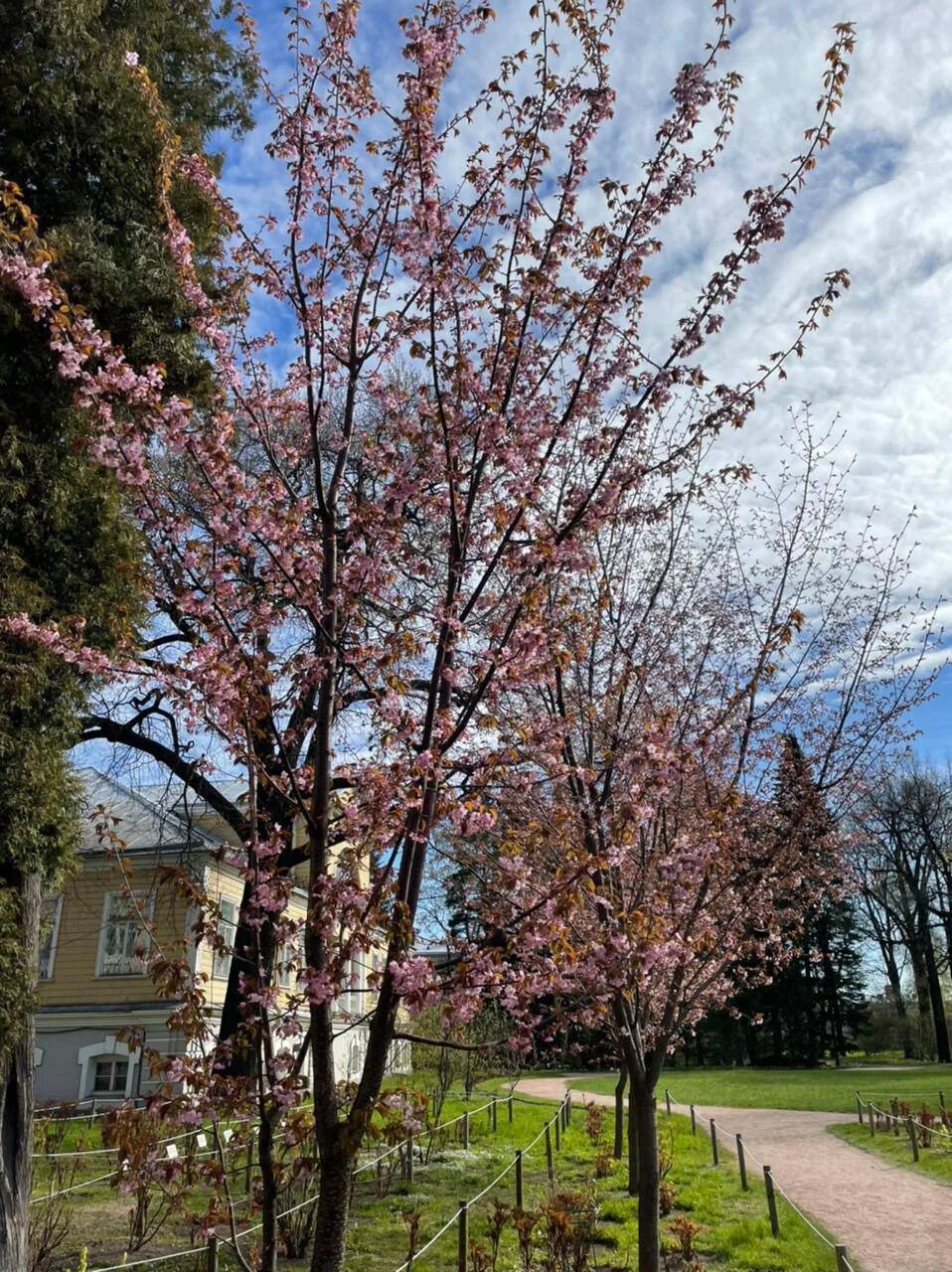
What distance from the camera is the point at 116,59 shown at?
7.88 meters

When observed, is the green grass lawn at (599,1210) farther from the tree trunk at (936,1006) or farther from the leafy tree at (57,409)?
the tree trunk at (936,1006)

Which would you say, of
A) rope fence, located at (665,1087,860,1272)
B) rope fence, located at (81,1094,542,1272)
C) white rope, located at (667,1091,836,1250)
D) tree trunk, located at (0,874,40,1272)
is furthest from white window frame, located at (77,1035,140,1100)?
tree trunk, located at (0,874,40,1272)

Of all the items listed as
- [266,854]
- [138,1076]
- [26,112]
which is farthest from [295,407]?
[138,1076]

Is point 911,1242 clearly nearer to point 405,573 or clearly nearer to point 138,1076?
point 405,573

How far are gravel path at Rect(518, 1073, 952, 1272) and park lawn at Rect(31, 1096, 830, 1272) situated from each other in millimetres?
534

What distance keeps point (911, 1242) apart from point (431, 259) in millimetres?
9774

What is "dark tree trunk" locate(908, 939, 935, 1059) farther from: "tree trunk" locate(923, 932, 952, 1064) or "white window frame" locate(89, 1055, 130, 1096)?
"white window frame" locate(89, 1055, 130, 1096)

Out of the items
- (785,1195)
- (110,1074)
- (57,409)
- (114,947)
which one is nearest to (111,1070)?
(110,1074)

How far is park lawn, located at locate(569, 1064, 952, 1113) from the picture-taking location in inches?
912

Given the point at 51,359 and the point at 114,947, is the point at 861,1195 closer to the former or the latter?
the point at 51,359

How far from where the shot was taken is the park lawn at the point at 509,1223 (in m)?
7.91

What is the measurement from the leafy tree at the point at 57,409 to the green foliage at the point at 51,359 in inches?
0.5

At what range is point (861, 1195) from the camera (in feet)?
36.6

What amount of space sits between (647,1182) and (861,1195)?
6.72 metres
